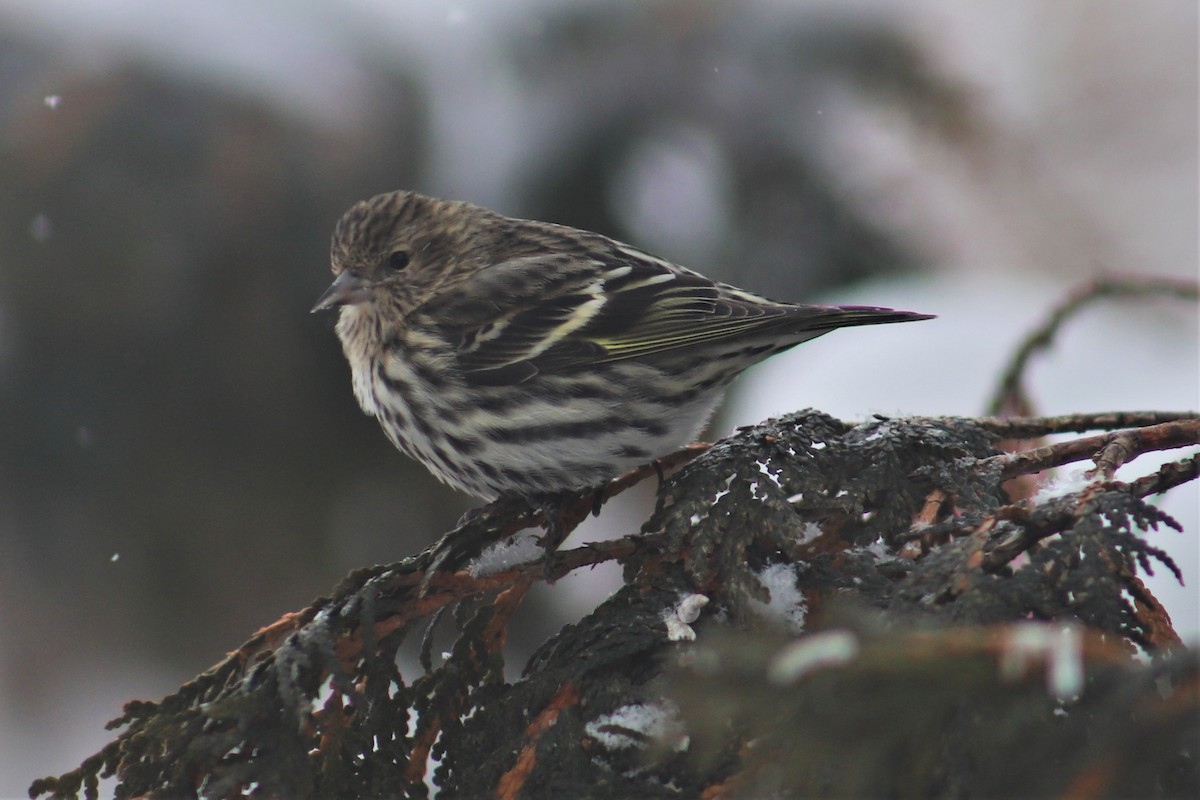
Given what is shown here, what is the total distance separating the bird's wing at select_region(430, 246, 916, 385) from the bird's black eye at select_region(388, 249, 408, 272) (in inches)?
7.6

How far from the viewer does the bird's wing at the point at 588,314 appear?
2.21 meters

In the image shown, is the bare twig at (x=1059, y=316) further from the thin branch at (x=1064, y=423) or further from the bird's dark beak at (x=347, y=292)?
the bird's dark beak at (x=347, y=292)

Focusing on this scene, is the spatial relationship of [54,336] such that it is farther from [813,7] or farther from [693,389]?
[813,7]

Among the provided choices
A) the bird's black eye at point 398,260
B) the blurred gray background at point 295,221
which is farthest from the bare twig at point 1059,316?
the bird's black eye at point 398,260

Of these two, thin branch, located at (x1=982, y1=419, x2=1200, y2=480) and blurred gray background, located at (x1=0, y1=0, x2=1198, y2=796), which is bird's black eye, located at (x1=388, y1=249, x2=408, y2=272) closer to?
blurred gray background, located at (x1=0, y1=0, x2=1198, y2=796)

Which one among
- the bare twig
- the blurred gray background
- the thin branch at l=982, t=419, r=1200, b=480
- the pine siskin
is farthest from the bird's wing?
the blurred gray background

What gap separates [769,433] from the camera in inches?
58.5

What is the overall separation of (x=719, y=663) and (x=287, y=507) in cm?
343

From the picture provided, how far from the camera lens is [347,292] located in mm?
2604

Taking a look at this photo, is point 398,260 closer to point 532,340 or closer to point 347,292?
point 347,292

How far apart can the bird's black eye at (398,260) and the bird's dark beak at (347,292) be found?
0.08m

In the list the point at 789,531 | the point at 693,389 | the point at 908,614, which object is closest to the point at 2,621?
the point at 693,389

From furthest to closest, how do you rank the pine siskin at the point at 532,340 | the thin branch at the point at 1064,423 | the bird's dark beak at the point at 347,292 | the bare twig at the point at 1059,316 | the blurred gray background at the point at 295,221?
the blurred gray background at the point at 295,221
the bird's dark beak at the point at 347,292
the pine siskin at the point at 532,340
the bare twig at the point at 1059,316
the thin branch at the point at 1064,423

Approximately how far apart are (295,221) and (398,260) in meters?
1.41
